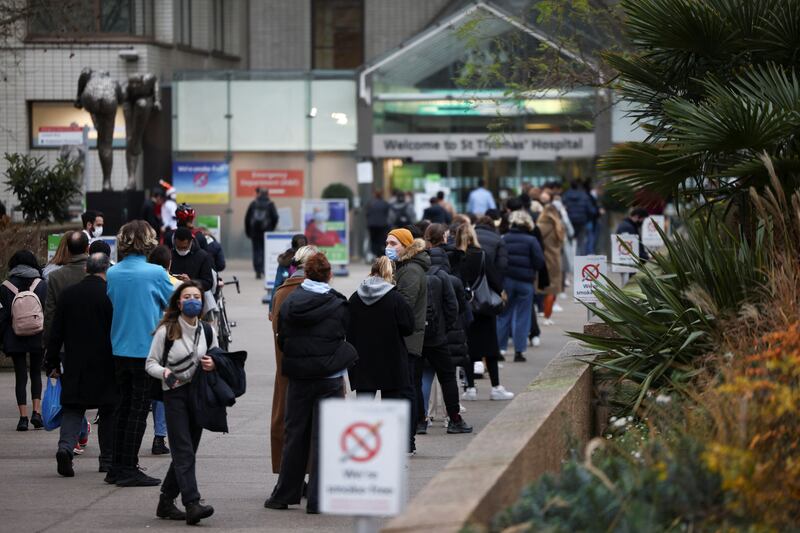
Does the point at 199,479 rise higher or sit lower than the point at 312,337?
lower

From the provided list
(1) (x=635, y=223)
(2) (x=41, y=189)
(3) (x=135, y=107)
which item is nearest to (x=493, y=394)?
(1) (x=635, y=223)

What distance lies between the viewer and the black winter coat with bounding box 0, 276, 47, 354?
1307cm

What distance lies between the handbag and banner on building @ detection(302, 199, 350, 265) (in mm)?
16329

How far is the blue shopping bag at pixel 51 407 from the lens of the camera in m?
11.8

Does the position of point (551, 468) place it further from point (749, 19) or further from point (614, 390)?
point (749, 19)

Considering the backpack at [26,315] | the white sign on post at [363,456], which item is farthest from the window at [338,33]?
the white sign on post at [363,456]

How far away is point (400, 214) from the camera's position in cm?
3244

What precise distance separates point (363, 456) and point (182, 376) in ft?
13.4

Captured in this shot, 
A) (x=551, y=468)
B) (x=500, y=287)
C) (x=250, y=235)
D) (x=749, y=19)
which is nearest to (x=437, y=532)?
(x=551, y=468)

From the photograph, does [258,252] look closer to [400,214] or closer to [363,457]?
[400,214]

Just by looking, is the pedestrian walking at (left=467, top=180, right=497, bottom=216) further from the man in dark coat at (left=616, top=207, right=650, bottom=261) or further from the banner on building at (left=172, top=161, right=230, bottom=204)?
the man in dark coat at (left=616, top=207, right=650, bottom=261)

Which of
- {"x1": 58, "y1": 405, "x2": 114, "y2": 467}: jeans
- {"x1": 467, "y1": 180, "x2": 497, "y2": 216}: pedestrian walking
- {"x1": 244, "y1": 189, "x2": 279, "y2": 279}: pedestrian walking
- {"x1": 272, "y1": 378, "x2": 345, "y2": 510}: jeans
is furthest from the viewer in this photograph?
{"x1": 467, "y1": 180, "x2": 497, "y2": 216}: pedestrian walking

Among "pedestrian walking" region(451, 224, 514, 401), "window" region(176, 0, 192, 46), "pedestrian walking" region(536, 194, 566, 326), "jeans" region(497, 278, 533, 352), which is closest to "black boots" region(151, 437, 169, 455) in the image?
"pedestrian walking" region(451, 224, 514, 401)

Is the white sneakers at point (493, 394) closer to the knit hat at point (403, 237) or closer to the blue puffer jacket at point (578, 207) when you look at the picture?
the knit hat at point (403, 237)
